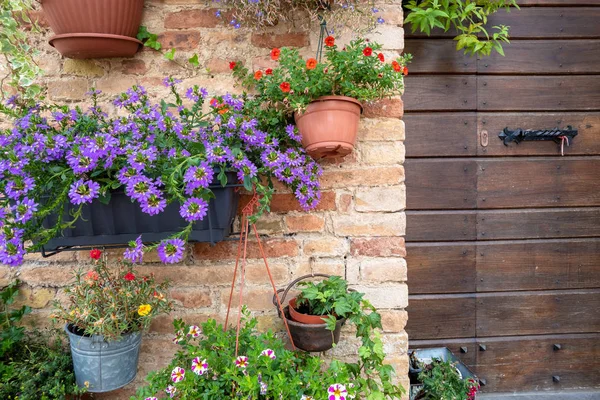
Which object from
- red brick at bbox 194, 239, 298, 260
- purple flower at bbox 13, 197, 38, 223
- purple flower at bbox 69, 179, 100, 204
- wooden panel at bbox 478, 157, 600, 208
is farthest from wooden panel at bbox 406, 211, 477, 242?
purple flower at bbox 13, 197, 38, 223

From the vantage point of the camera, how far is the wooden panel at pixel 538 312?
2.11 m

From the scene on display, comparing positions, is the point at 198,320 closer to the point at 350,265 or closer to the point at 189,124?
the point at 350,265

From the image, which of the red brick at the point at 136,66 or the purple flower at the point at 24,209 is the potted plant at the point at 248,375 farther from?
the red brick at the point at 136,66

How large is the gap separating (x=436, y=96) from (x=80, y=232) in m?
1.74

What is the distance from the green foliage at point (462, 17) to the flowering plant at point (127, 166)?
0.96m

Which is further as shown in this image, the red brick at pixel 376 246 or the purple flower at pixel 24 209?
the red brick at pixel 376 246

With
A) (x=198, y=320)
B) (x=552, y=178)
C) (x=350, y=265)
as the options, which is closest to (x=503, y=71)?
(x=552, y=178)

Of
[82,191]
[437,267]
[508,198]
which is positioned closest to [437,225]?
[437,267]

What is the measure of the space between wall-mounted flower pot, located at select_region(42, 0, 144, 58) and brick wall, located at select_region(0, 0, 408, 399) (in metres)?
0.13

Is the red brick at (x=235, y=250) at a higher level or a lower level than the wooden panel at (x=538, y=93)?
lower

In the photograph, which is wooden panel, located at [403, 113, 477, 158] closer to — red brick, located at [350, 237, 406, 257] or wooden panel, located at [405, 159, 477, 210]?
wooden panel, located at [405, 159, 477, 210]

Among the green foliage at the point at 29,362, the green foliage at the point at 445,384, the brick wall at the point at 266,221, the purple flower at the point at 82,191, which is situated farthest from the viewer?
the green foliage at the point at 445,384

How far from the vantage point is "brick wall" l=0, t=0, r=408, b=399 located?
4.93ft

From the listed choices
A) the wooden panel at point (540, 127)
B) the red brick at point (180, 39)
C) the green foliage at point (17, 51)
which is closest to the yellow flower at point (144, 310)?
the green foliage at point (17, 51)
